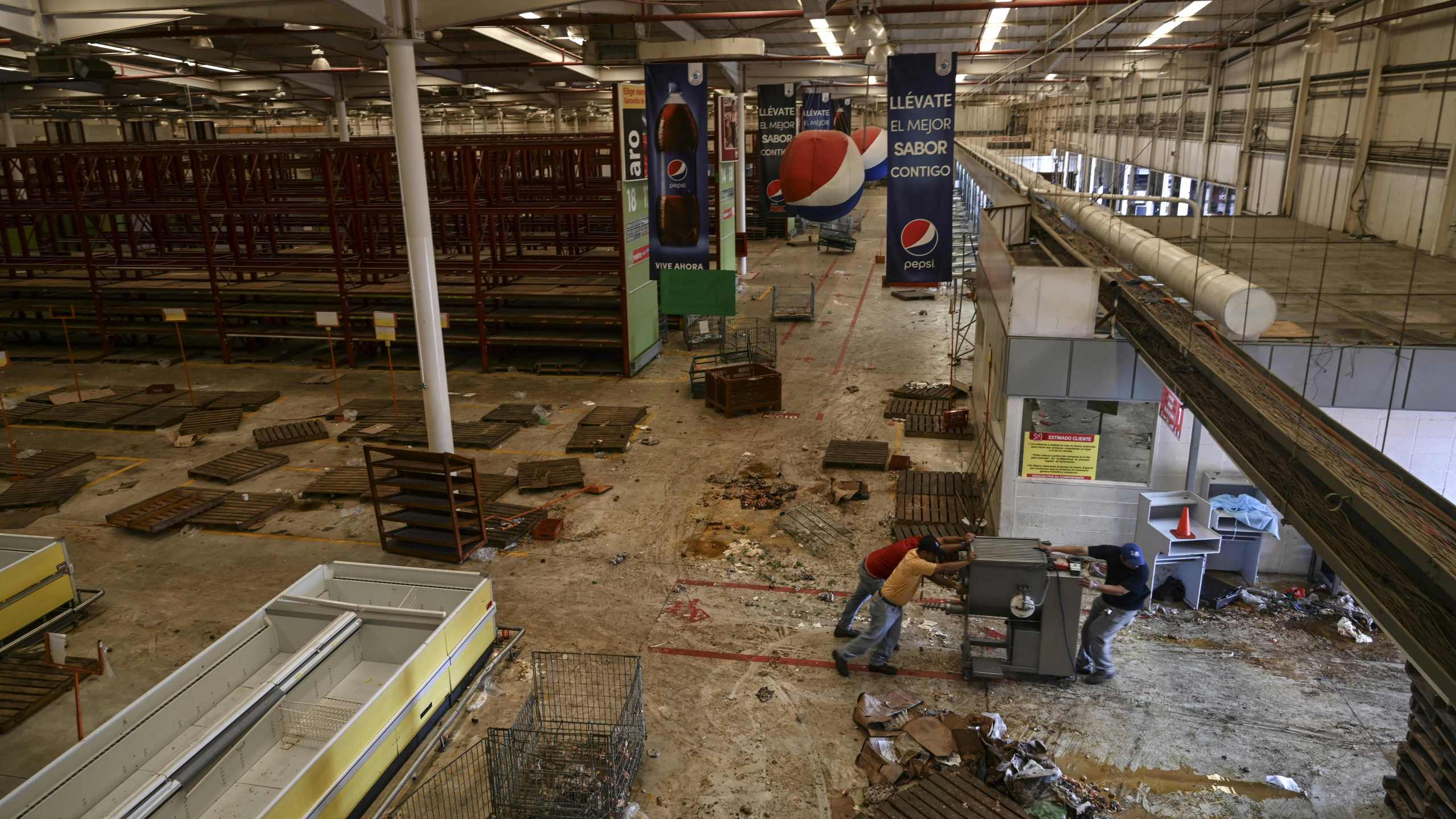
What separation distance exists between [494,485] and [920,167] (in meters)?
7.27

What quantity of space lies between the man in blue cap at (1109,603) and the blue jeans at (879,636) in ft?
4.77

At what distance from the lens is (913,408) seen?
15750 mm

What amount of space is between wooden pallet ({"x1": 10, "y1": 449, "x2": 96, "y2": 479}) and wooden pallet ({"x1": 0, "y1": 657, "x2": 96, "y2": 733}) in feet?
19.5

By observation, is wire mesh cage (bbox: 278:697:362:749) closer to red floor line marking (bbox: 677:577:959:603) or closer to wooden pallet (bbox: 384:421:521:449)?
red floor line marking (bbox: 677:577:959:603)

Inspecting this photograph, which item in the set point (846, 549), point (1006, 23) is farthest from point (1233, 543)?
point (1006, 23)

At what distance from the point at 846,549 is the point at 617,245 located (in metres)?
9.23

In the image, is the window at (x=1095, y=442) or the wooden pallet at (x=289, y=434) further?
the wooden pallet at (x=289, y=434)

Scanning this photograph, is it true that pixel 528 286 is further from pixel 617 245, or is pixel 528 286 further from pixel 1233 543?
pixel 1233 543

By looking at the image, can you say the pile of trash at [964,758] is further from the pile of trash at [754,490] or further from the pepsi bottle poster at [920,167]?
the pepsi bottle poster at [920,167]

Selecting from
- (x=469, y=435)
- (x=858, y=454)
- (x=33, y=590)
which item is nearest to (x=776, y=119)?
(x=469, y=435)

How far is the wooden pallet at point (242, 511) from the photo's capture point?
11.8 metres

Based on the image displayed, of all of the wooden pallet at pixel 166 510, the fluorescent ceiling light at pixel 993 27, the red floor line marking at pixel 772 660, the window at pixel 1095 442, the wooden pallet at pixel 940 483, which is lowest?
the red floor line marking at pixel 772 660

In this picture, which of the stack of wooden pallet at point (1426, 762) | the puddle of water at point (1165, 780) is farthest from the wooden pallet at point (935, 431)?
the stack of wooden pallet at point (1426, 762)

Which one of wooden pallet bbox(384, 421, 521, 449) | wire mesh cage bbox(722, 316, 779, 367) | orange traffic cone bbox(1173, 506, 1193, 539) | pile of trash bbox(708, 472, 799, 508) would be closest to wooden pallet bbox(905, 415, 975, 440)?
pile of trash bbox(708, 472, 799, 508)
